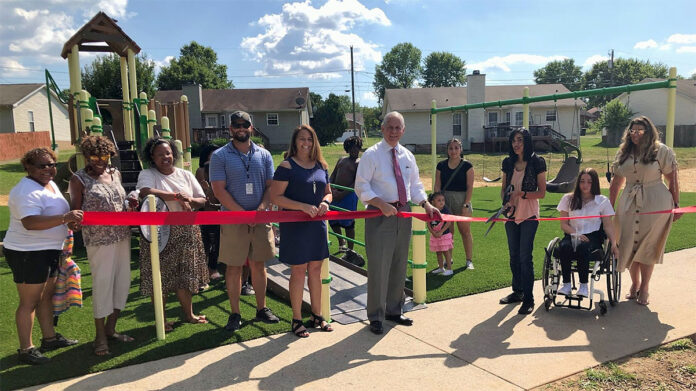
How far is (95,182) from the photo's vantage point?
13.0ft

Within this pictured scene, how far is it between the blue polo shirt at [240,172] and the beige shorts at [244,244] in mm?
207

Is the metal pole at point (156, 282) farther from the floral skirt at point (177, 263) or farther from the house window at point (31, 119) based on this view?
the house window at point (31, 119)

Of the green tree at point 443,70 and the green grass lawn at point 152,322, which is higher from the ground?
the green tree at point 443,70

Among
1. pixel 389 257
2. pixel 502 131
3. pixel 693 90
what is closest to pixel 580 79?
pixel 693 90

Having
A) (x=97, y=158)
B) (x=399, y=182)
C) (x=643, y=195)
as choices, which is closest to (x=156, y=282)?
(x=97, y=158)

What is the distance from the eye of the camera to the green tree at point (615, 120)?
3528 cm

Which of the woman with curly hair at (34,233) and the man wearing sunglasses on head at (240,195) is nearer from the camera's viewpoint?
the woman with curly hair at (34,233)

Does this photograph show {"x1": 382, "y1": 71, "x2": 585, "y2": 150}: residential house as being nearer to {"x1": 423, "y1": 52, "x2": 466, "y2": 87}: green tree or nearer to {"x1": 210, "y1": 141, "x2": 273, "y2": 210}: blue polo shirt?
{"x1": 210, "y1": 141, "x2": 273, "y2": 210}: blue polo shirt

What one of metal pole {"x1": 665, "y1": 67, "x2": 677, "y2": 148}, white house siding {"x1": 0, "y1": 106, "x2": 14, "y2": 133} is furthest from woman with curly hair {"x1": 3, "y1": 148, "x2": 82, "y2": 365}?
white house siding {"x1": 0, "y1": 106, "x2": 14, "y2": 133}

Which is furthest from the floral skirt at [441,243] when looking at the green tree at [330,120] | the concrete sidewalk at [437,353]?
the green tree at [330,120]

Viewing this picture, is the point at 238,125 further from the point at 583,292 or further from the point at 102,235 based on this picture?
the point at 583,292

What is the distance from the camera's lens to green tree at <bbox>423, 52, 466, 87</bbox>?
8356cm

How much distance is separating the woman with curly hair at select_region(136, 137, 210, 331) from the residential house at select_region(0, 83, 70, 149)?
3770 cm

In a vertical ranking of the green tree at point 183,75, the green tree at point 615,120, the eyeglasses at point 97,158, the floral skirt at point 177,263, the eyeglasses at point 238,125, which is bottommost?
the floral skirt at point 177,263
